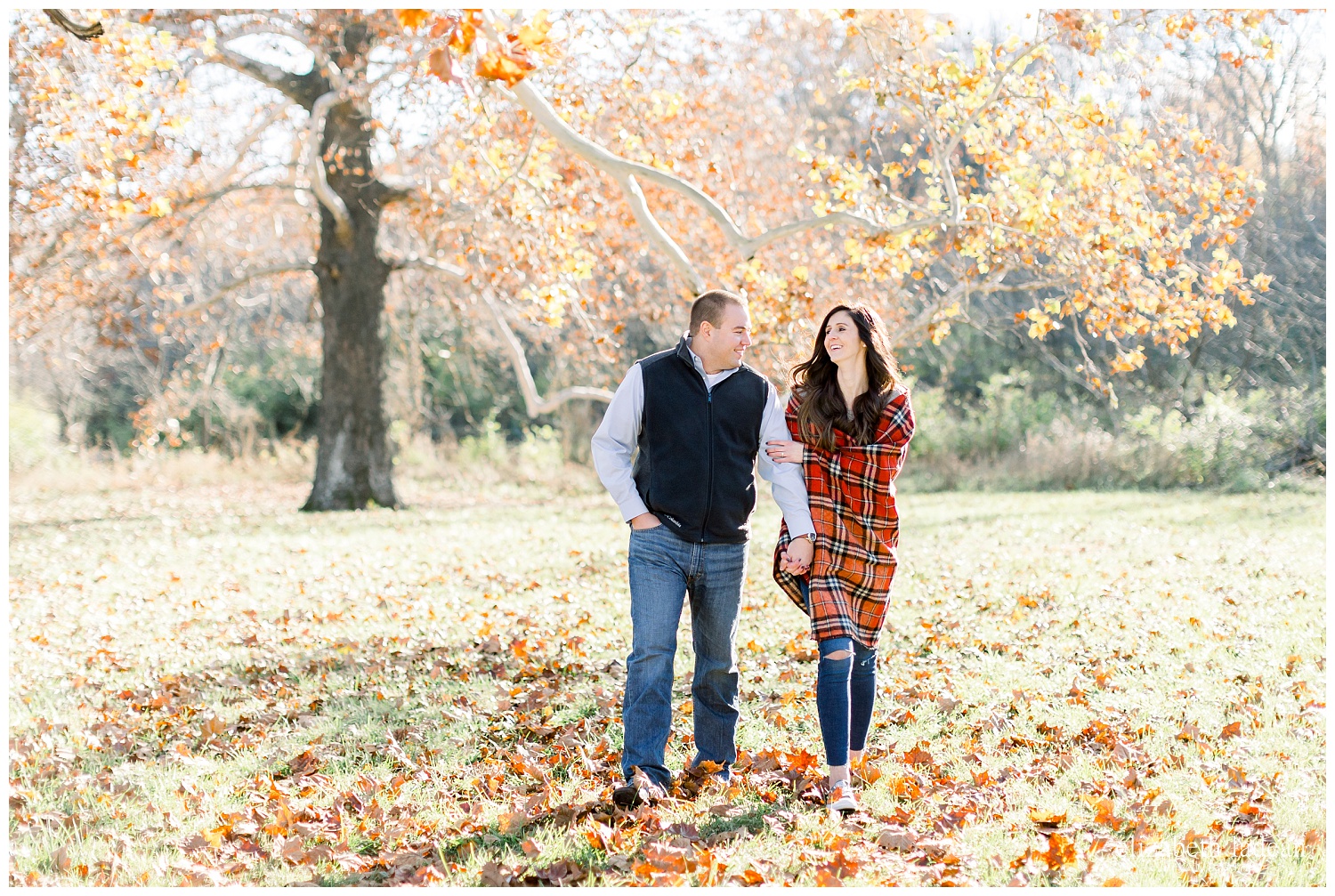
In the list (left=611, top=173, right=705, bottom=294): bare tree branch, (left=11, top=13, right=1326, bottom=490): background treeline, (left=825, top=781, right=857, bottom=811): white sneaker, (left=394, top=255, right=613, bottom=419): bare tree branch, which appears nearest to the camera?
(left=825, top=781, right=857, bottom=811): white sneaker

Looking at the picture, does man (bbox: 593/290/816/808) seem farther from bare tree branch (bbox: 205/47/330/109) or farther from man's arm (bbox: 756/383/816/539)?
bare tree branch (bbox: 205/47/330/109)

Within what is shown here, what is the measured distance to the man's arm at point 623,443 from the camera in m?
3.79

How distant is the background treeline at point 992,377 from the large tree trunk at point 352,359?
1.44 m

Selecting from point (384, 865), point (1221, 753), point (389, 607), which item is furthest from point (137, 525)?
point (1221, 753)

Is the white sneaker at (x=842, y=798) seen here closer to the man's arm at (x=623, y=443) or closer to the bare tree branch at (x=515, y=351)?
the man's arm at (x=623, y=443)

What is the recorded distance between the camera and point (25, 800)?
4.25m

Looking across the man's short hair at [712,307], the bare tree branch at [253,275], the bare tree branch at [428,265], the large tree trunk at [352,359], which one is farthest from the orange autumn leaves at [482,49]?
the bare tree branch at [253,275]

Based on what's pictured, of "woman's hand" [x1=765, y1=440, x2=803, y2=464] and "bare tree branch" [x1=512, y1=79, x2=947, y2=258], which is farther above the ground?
"bare tree branch" [x1=512, y1=79, x2=947, y2=258]

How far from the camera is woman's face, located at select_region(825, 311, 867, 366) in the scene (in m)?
3.84

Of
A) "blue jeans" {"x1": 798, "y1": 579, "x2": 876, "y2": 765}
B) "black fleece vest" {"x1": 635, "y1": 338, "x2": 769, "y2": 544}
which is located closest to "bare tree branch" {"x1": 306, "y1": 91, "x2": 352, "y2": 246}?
"black fleece vest" {"x1": 635, "y1": 338, "x2": 769, "y2": 544}

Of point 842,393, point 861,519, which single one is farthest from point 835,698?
point 842,393

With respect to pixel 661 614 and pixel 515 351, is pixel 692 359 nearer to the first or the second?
pixel 661 614

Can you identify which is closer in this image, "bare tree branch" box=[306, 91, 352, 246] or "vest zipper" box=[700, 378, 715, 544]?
"vest zipper" box=[700, 378, 715, 544]

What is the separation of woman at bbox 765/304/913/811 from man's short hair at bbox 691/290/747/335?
0.36 metres
